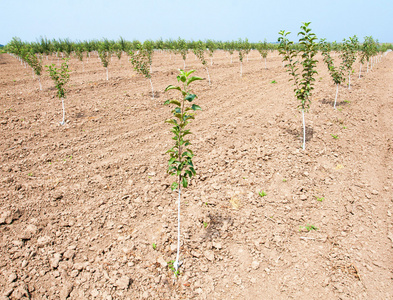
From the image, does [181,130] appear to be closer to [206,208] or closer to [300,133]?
[206,208]

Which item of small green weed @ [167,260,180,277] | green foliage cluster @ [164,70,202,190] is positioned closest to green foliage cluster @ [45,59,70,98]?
green foliage cluster @ [164,70,202,190]

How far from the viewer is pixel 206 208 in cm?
635

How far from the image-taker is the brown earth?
475 centimetres

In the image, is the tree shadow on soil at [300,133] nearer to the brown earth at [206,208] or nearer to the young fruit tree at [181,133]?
the brown earth at [206,208]

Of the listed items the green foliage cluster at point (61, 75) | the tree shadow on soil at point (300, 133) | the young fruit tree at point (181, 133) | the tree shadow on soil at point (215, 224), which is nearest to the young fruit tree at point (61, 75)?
→ the green foliage cluster at point (61, 75)

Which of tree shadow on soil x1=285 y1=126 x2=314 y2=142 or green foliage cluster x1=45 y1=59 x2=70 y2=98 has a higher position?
green foliage cluster x1=45 y1=59 x2=70 y2=98

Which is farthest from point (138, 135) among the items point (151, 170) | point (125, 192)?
point (125, 192)

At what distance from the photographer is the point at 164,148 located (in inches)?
369

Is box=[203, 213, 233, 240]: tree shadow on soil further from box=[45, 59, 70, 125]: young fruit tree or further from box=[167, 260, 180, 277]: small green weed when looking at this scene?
box=[45, 59, 70, 125]: young fruit tree

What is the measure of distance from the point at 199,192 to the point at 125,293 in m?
3.19

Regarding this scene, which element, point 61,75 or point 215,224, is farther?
point 61,75

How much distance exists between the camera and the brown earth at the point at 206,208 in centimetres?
475

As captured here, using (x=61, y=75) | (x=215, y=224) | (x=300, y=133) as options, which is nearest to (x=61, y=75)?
(x=61, y=75)

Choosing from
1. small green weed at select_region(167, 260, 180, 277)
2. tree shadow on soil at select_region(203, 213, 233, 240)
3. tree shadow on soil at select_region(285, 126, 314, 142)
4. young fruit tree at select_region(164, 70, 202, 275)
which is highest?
young fruit tree at select_region(164, 70, 202, 275)
